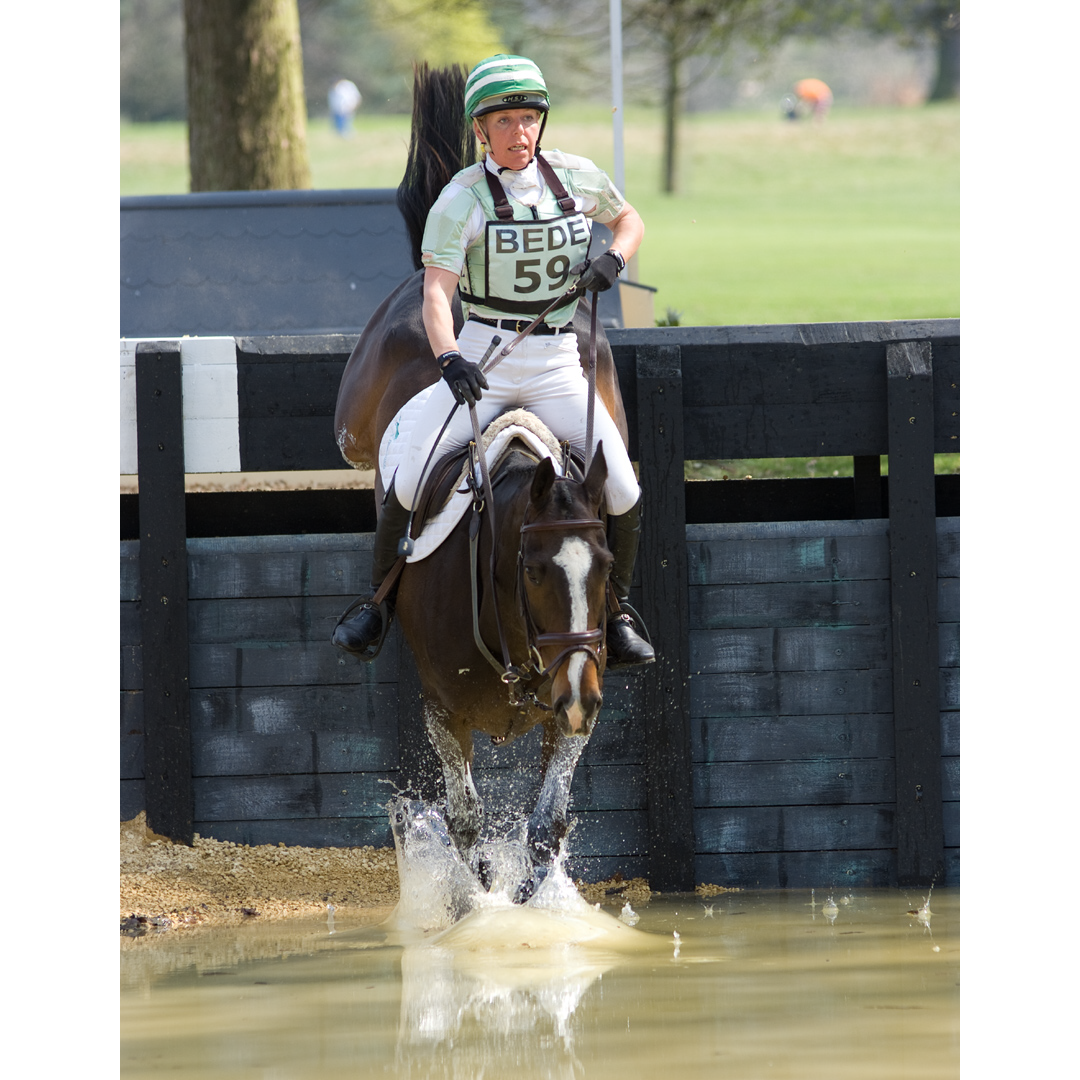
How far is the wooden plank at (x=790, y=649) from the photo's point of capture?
603cm

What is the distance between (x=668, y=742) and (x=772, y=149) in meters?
34.5

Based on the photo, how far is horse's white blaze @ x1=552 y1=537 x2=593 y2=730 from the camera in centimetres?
416

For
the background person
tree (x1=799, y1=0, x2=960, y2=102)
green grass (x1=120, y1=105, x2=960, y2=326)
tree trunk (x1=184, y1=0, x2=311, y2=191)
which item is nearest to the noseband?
tree trunk (x1=184, y1=0, x2=311, y2=191)

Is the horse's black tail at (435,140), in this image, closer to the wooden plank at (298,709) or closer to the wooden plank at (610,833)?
the wooden plank at (298,709)

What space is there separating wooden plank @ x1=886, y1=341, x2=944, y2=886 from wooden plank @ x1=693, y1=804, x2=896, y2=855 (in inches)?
4.3

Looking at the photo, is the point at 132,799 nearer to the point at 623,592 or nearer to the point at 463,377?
the point at 623,592

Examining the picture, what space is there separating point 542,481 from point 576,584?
1.20 ft

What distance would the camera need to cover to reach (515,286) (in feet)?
16.1

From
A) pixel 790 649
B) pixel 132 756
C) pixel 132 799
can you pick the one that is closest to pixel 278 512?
pixel 132 756

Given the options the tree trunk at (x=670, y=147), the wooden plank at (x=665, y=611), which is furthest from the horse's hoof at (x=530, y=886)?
the tree trunk at (x=670, y=147)

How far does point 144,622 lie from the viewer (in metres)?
5.97

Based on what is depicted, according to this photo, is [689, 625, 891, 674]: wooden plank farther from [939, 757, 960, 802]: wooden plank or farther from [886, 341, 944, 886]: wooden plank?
[939, 757, 960, 802]: wooden plank

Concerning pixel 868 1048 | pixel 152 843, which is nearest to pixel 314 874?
pixel 152 843

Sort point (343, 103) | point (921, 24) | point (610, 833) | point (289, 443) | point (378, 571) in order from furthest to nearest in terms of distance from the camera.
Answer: point (343, 103) < point (921, 24) < point (289, 443) < point (610, 833) < point (378, 571)
